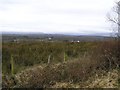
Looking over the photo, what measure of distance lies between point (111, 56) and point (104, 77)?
260cm

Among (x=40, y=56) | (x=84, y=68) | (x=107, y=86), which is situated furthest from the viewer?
(x=40, y=56)

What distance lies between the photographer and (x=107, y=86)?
46.8 feet

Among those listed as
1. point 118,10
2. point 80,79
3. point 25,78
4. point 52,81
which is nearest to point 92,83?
point 80,79

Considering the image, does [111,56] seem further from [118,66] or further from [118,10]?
[118,10]

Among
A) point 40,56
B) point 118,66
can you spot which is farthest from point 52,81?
point 40,56

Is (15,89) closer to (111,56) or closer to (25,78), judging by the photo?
(25,78)

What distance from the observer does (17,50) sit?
25250 mm

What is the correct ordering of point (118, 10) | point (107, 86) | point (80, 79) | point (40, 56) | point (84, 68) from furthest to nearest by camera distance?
point (40, 56) < point (118, 10) < point (84, 68) < point (80, 79) < point (107, 86)

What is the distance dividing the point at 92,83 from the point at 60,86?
158 cm

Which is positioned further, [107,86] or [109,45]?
[109,45]

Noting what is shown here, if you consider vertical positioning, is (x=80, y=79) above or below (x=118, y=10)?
below

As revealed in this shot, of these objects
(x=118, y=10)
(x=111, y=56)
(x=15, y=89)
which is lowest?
(x=15, y=89)

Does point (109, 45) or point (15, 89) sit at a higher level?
point (109, 45)

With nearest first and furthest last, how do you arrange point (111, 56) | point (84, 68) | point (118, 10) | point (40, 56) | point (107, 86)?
1. point (107, 86)
2. point (84, 68)
3. point (111, 56)
4. point (118, 10)
5. point (40, 56)
